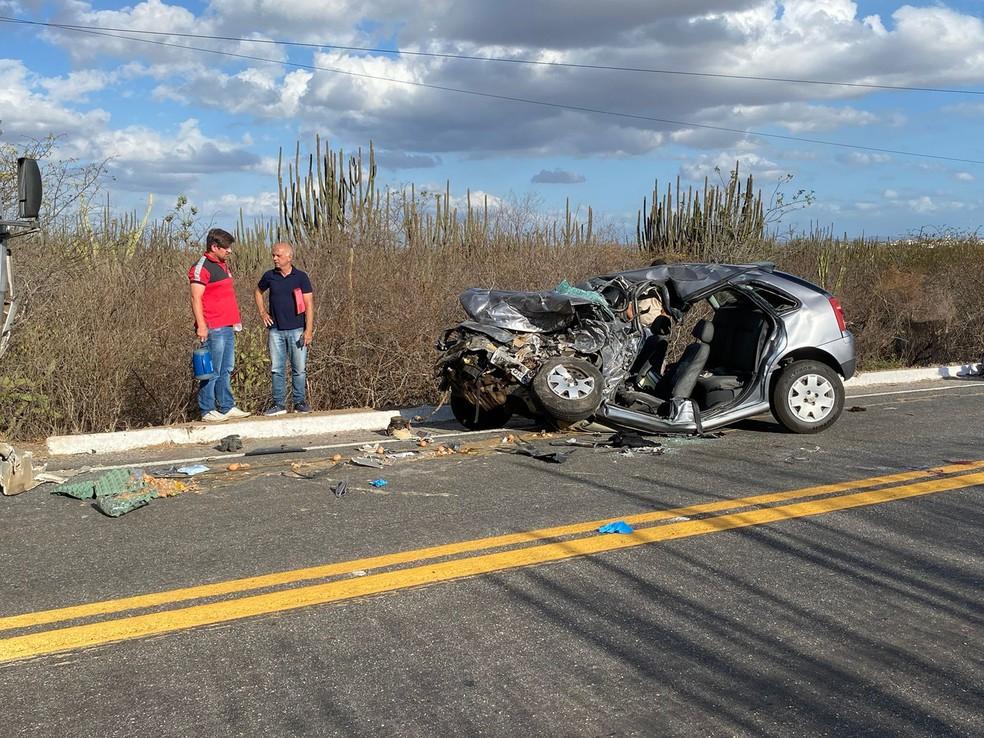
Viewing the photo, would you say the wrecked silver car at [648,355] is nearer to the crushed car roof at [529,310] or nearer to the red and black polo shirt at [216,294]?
the crushed car roof at [529,310]

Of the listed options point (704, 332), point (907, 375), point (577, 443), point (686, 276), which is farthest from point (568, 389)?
point (907, 375)

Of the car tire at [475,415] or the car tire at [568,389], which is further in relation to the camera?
the car tire at [475,415]

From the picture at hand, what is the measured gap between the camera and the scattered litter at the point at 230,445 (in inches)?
335

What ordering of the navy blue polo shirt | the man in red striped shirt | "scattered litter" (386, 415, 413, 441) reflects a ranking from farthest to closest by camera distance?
the navy blue polo shirt → the man in red striped shirt → "scattered litter" (386, 415, 413, 441)

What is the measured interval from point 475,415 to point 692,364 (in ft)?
6.83

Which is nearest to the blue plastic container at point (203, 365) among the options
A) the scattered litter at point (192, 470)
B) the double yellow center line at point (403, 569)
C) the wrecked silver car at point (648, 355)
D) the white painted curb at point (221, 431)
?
the white painted curb at point (221, 431)

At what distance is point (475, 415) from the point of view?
9.37m

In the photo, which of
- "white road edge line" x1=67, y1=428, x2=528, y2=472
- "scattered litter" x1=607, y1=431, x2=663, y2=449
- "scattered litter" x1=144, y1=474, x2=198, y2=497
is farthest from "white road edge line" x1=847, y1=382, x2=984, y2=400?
"scattered litter" x1=144, y1=474, x2=198, y2=497

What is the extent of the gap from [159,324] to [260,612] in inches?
265

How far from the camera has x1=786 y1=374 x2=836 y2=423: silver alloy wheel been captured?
8.91 m

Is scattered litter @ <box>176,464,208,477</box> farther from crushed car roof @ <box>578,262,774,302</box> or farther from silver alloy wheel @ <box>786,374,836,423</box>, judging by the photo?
silver alloy wheel @ <box>786,374,836,423</box>

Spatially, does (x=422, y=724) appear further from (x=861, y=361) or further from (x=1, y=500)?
(x=861, y=361)

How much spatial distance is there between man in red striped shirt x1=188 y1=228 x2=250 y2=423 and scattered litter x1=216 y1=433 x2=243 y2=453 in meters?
0.78

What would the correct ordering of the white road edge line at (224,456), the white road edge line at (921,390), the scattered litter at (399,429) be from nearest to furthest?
the white road edge line at (224,456) < the scattered litter at (399,429) < the white road edge line at (921,390)
